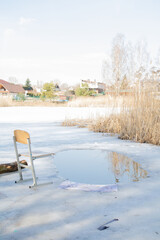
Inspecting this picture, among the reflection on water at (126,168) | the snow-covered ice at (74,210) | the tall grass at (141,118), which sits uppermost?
the tall grass at (141,118)

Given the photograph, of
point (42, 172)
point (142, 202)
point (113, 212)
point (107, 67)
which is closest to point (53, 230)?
point (113, 212)

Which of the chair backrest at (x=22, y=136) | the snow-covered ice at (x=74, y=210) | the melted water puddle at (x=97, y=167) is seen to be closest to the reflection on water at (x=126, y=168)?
the melted water puddle at (x=97, y=167)

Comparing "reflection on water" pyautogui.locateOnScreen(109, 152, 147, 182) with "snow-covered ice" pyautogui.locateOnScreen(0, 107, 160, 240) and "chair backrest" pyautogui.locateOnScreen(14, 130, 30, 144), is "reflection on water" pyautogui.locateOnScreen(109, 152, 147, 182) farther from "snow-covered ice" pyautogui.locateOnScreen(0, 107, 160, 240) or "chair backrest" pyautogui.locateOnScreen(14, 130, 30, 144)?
"chair backrest" pyautogui.locateOnScreen(14, 130, 30, 144)

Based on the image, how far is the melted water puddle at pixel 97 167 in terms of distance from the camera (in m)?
2.66

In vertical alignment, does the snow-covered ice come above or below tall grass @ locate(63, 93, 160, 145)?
below

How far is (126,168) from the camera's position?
3.04 metres

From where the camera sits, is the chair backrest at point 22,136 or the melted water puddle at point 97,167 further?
the melted water puddle at point 97,167

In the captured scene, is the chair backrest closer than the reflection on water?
Yes

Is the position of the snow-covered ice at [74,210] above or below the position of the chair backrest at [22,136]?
below

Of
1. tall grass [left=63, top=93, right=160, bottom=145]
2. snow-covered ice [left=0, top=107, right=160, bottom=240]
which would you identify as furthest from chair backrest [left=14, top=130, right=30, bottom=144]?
tall grass [left=63, top=93, right=160, bottom=145]

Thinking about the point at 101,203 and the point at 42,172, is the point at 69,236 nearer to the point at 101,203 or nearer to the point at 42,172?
the point at 101,203

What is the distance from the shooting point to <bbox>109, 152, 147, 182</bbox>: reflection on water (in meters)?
2.73

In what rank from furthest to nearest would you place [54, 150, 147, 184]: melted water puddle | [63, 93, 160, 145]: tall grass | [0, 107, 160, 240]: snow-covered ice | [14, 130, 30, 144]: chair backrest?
1. [63, 93, 160, 145]: tall grass
2. [54, 150, 147, 184]: melted water puddle
3. [14, 130, 30, 144]: chair backrest
4. [0, 107, 160, 240]: snow-covered ice

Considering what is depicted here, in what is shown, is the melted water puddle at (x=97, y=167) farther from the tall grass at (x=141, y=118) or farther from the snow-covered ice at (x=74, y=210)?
the tall grass at (x=141, y=118)
